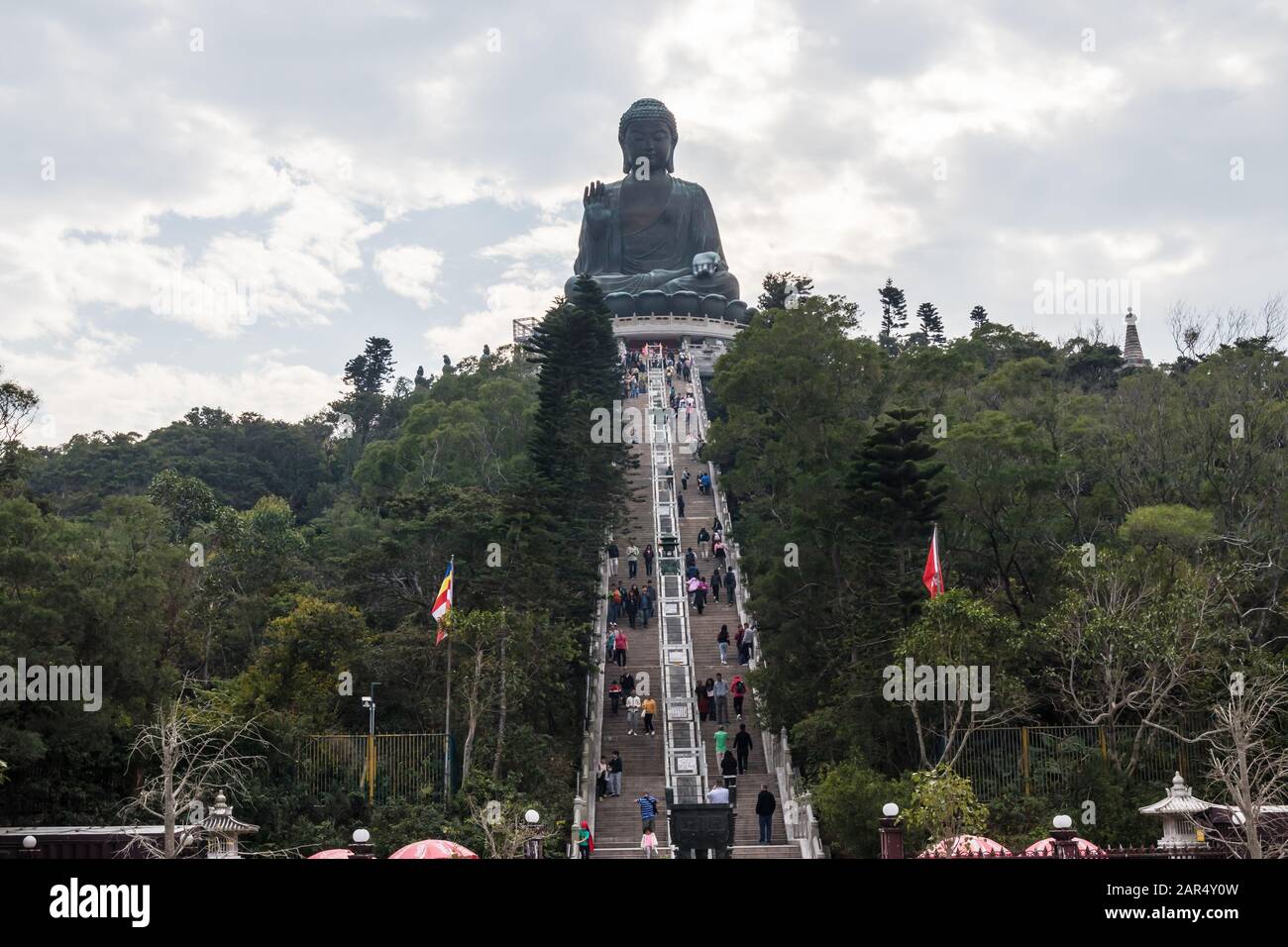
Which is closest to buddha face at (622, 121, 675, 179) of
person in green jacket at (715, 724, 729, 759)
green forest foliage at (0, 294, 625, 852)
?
green forest foliage at (0, 294, 625, 852)

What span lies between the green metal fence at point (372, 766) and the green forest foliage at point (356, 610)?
9.3 inches

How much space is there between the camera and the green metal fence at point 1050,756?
19.3 meters

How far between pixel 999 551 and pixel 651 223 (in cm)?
3573

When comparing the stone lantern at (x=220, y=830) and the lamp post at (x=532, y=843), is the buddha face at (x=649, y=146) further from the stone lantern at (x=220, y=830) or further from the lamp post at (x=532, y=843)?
the stone lantern at (x=220, y=830)

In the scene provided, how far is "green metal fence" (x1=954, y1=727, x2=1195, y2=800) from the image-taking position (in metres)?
19.3

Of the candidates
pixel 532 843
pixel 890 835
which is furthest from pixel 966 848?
pixel 532 843

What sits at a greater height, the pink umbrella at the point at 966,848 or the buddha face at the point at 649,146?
the buddha face at the point at 649,146

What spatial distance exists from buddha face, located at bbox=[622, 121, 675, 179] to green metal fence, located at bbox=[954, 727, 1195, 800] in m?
40.9

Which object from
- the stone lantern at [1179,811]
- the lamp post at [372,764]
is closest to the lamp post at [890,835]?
the stone lantern at [1179,811]

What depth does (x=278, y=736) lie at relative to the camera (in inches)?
811

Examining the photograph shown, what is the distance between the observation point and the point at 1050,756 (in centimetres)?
1959
